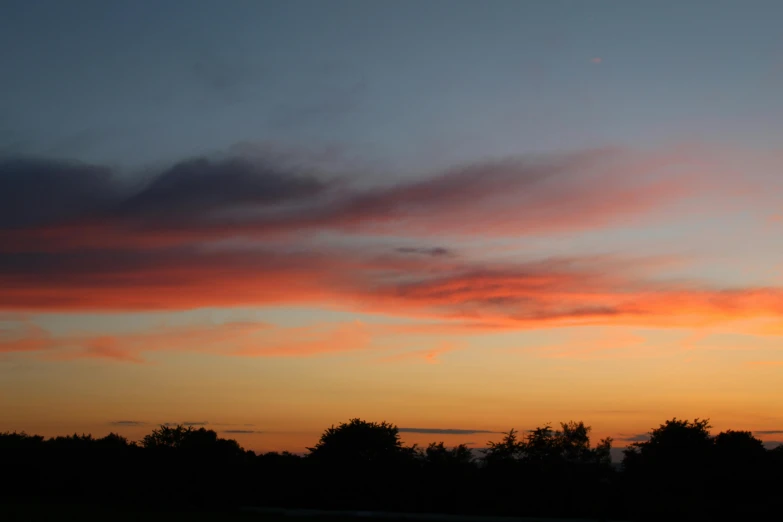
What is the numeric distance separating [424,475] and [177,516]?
12.3m

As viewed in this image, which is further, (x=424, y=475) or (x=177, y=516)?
(x=424, y=475)

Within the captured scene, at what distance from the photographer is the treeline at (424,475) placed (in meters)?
31.9

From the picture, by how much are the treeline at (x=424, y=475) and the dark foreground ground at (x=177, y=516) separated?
8.24ft

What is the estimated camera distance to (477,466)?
3856 cm

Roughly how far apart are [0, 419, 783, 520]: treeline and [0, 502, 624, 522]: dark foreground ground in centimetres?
251

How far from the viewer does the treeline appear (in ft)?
105

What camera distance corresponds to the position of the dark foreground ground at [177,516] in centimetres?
3025

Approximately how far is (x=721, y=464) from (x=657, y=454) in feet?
14.4

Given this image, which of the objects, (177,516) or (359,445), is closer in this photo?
(177,516)

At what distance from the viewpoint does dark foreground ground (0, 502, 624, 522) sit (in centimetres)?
3025

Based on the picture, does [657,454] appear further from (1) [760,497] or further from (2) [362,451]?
(2) [362,451]

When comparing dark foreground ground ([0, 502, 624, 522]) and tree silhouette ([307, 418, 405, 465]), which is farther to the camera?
tree silhouette ([307, 418, 405, 465])

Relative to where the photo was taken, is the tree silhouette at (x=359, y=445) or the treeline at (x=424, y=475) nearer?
the treeline at (x=424, y=475)

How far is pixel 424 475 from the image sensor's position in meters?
37.7
